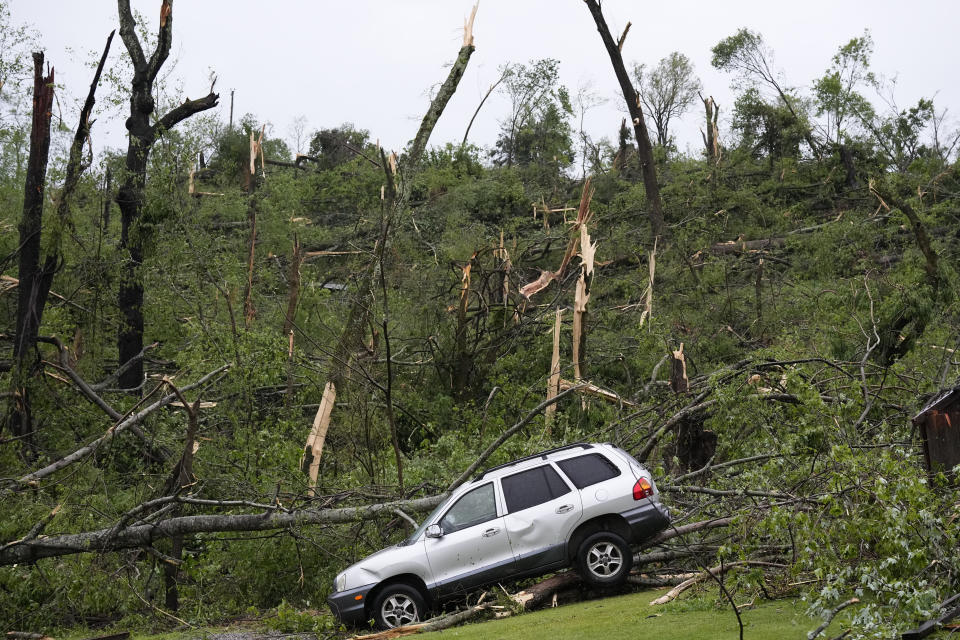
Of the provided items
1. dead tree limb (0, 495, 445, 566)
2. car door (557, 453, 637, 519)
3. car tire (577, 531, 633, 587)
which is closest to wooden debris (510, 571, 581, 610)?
car tire (577, 531, 633, 587)

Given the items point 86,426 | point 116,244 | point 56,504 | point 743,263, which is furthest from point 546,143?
point 56,504

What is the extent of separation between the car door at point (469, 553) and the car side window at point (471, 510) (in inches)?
0.4

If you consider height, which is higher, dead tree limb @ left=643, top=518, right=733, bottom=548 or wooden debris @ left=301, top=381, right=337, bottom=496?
wooden debris @ left=301, top=381, right=337, bottom=496

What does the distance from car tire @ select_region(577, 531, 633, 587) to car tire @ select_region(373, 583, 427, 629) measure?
164 centimetres

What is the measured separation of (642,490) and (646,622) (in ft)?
7.05

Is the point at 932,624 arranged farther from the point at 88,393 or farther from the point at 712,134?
the point at 712,134

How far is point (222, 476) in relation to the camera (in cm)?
1210

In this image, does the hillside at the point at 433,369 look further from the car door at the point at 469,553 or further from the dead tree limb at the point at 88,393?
the car door at the point at 469,553

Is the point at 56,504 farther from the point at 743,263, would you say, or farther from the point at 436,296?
the point at 743,263

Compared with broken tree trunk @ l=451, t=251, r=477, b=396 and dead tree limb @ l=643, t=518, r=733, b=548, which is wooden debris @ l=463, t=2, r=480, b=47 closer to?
broken tree trunk @ l=451, t=251, r=477, b=396

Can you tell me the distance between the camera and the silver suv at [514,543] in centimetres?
885

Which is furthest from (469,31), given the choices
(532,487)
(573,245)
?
(532,487)

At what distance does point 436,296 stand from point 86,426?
640 centimetres

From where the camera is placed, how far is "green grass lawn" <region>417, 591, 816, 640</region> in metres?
5.96
